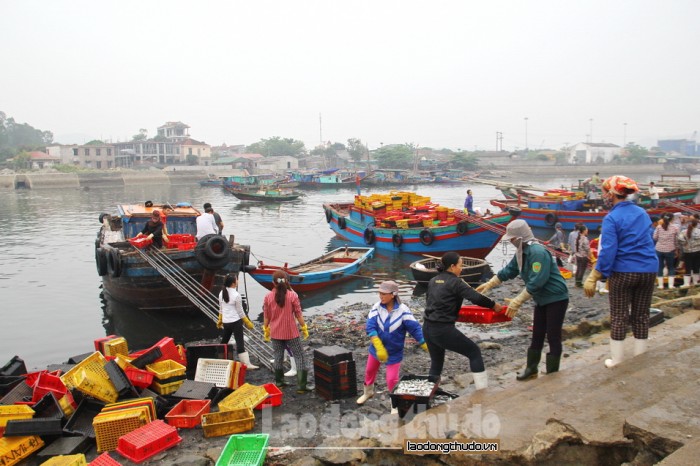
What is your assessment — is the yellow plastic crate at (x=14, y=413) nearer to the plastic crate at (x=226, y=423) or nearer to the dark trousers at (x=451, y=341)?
the plastic crate at (x=226, y=423)

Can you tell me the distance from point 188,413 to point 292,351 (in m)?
1.39

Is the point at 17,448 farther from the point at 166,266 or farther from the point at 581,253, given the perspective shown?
the point at 581,253

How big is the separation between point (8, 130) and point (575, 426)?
136866mm

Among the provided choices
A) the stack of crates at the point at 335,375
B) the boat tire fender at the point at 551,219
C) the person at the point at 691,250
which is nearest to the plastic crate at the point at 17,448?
the stack of crates at the point at 335,375

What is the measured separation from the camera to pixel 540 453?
3781 millimetres

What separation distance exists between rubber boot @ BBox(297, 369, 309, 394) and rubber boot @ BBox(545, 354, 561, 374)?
281 cm

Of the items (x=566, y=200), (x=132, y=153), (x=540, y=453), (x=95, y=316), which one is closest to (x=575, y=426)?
(x=540, y=453)

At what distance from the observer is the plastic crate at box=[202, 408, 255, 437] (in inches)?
224

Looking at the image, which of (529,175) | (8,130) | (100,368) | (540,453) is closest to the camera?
A: (540,453)

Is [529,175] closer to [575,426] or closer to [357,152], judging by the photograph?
[357,152]

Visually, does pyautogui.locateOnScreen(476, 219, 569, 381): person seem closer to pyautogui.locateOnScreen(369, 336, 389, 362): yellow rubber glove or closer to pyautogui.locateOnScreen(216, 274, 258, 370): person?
pyautogui.locateOnScreen(369, 336, 389, 362): yellow rubber glove

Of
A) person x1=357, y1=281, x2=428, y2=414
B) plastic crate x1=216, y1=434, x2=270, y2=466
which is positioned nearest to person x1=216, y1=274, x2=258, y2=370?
person x1=357, y1=281, x2=428, y2=414

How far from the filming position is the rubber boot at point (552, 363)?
5486mm

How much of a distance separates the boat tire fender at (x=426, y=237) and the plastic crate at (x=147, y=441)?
15.7 m
